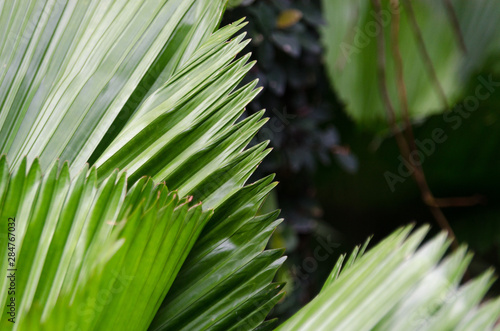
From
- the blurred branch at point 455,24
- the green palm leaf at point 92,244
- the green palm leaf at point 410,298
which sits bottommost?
the green palm leaf at point 410,298

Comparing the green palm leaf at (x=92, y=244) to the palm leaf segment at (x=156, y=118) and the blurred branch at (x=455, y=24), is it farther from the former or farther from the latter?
the blurred branch at (x=455, y=24)

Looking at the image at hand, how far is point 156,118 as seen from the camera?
1.58 feet

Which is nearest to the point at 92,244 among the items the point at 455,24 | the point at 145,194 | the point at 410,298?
the point at 145,194

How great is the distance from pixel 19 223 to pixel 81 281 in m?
0.09

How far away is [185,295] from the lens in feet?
1.49

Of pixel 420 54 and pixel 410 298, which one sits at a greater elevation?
pixel 420 54

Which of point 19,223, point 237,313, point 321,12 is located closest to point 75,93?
point 19,223

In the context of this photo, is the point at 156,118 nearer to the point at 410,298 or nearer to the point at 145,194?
the point at 145,194

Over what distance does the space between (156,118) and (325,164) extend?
104cm

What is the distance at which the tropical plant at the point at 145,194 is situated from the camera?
1.12ft

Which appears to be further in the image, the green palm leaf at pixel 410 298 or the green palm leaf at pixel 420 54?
the green palm leaf at pixel 420 54

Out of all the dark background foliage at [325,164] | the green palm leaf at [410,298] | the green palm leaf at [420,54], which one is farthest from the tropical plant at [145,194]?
the green palm leaf at [420,54]

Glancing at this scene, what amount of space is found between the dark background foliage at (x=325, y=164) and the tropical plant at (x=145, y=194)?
0.43 meters

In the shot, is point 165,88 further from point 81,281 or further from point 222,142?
point 81,281
